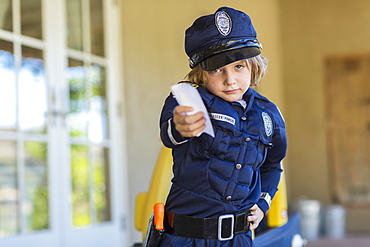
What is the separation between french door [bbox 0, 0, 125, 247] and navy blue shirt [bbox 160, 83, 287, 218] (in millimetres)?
2155

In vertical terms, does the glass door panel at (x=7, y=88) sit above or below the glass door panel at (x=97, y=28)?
below

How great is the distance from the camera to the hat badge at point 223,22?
165 centimetres

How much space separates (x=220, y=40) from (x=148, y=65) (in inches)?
131

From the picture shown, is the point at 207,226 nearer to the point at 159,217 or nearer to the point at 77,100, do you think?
the point at 159,217

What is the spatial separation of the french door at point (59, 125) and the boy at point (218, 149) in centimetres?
216

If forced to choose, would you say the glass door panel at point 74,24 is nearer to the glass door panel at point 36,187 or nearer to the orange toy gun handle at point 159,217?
the glass door panel at point 36,187

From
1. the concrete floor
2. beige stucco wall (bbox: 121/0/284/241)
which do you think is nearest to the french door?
beige stucco wall (bbox: 121/0/284/241)

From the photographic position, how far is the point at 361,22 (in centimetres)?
753

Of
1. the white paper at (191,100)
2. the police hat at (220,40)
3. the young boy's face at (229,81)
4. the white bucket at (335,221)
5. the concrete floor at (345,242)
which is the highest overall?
the police hat at (220,40)

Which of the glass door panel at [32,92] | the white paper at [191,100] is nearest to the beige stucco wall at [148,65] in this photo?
the glass door panel at [32,92]

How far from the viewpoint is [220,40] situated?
1.65 metres

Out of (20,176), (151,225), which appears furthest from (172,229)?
(20,176)

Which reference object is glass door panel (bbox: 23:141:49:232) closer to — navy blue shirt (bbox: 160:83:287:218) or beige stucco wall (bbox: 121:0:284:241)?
beige stucco wall (bbox: 121:0:284:241)

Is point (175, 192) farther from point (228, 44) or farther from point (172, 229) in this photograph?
point (228, 44)
